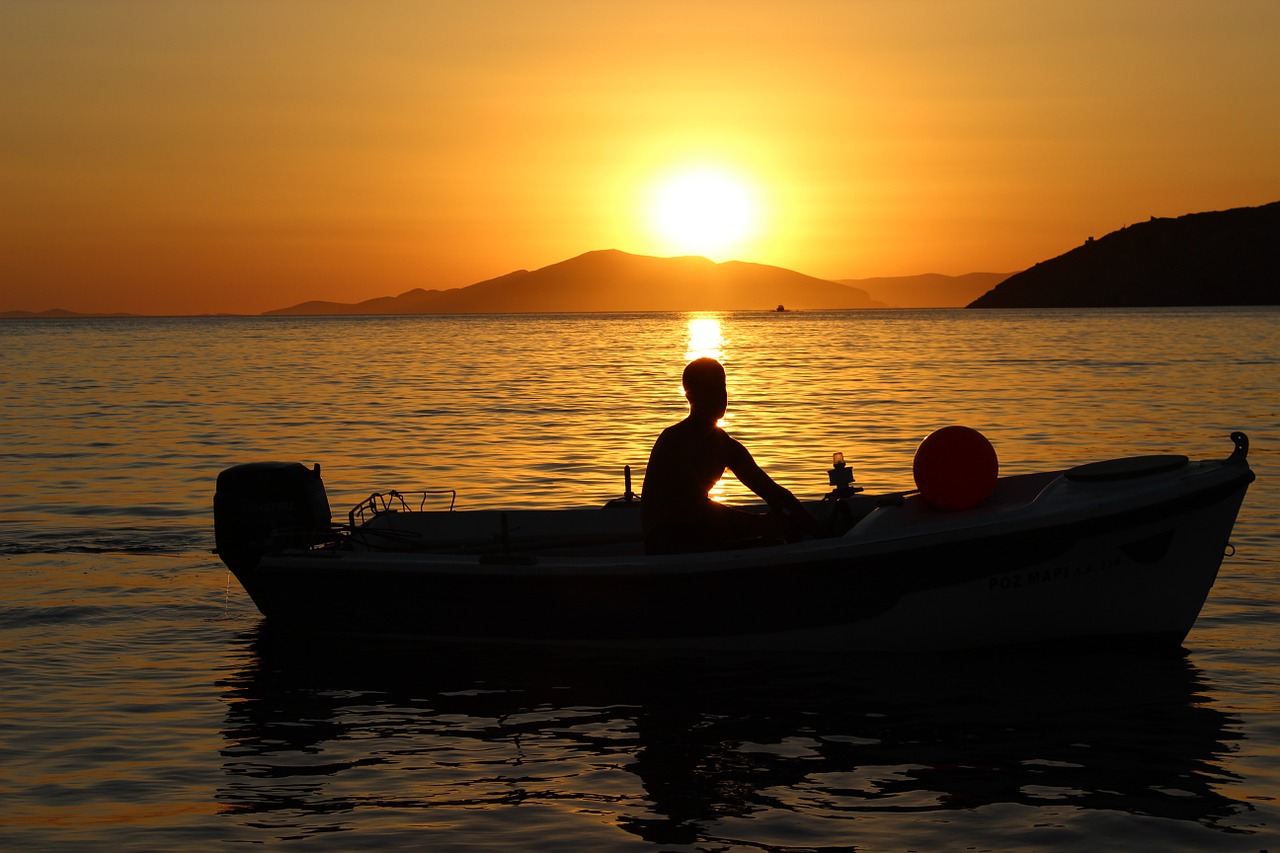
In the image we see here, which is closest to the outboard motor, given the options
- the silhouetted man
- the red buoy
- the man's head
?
the silhouetted man

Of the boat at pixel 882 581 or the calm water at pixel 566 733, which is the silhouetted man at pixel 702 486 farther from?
the calm water at pixel 566 733

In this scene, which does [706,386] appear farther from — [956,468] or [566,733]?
[566,733]

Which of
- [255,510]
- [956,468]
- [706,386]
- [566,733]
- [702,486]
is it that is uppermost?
[706,386]

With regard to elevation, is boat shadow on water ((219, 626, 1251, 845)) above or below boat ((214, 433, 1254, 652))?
below

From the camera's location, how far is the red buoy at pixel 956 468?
31.9 ft

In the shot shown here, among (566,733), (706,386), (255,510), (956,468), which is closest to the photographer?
(566,733)

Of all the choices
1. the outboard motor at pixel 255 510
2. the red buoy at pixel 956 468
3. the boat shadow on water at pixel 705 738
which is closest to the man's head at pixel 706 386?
the red buoy at pixel 956 468

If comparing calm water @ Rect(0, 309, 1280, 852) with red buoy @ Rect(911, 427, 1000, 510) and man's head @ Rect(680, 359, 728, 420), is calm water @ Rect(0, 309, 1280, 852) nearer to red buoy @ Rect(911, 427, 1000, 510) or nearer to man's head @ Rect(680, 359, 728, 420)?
red buoy @ Rect(911, 427, 1000, 510)

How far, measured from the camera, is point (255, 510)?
11.2 metres

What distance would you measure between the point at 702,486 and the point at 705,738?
197 cm

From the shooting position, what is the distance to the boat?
368 inches

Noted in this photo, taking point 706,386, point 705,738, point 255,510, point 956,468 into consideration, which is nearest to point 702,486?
point 706,386

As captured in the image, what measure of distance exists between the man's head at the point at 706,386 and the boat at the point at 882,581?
103 centimetres

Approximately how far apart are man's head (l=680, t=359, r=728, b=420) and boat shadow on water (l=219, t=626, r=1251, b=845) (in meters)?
1.88
